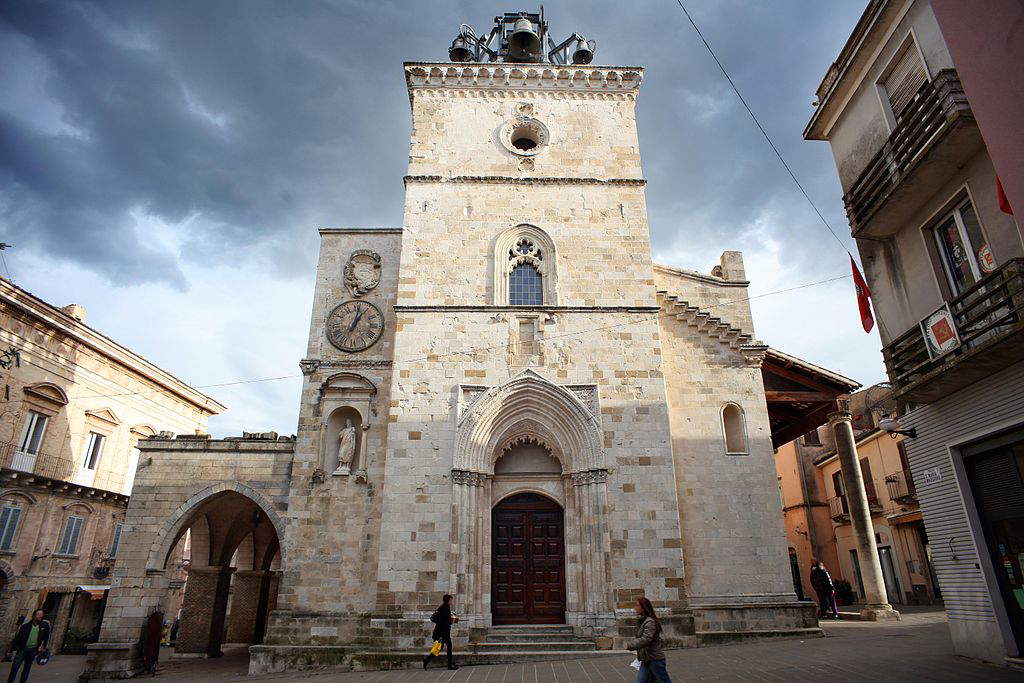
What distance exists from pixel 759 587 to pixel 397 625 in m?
8.69

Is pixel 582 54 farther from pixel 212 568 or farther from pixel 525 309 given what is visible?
pixel 212 568

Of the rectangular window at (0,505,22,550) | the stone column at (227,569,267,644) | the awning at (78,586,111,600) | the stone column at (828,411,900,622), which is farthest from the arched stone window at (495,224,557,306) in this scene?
the awning at (78,586,111,600)

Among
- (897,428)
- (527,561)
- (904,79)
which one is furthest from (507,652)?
(904,79)

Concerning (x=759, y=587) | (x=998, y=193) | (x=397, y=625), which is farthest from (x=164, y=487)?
(x=998, y=193)

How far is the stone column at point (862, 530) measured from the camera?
17281 millimetres

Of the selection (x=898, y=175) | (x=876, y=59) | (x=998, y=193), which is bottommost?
(x=998, y=193)

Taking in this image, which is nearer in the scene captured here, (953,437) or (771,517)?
(953,437)

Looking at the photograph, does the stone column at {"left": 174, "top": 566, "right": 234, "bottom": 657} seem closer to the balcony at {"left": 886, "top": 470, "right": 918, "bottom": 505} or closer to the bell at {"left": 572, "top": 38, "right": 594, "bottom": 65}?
the bell at {"left": 572, "top": 38, "right": 594, "bottom": 65}

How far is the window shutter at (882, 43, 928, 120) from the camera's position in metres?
10.3

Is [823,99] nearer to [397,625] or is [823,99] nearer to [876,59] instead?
[876,59]

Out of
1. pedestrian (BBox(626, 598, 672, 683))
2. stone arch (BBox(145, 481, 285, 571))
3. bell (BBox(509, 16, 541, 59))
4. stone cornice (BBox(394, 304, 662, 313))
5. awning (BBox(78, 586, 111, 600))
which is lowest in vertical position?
pedestrian (BBox(626, 598, 672, 683))

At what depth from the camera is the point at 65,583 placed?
22531 mm

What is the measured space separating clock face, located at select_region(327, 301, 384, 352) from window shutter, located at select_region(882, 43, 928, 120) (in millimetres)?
13242

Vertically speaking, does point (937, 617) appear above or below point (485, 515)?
below
